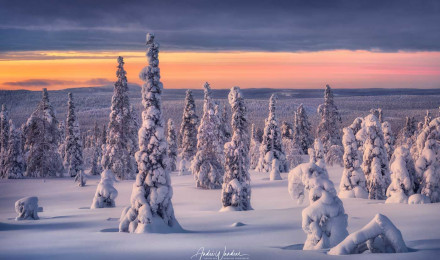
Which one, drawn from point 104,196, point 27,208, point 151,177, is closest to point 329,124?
point 104,196

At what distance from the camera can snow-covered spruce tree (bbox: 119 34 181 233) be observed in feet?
80.3

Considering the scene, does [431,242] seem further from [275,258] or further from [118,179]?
[118,179]

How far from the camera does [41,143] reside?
209ft

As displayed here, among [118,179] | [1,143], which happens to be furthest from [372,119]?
[1,143]

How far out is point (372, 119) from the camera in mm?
39938

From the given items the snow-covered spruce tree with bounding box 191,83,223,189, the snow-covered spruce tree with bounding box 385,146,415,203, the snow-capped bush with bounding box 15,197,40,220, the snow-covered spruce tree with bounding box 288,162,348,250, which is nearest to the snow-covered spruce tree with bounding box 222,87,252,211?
the snow-covered spruce tree with bounding box 385,146,415,203

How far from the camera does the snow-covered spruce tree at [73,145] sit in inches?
2650

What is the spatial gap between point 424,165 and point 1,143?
5326 centimetres

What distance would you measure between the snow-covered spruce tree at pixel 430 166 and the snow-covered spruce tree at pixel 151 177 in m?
16.8

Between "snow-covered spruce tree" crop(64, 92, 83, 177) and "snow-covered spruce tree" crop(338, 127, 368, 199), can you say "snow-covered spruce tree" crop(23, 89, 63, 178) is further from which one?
"snow-covered spruce tree" crop(338, 127, 368, 199)

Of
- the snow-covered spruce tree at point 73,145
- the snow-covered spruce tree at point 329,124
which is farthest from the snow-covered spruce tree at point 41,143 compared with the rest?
the snow-covered spruce tree at point 329,124

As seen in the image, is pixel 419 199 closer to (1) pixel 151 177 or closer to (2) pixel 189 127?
(1) pixel 151 177

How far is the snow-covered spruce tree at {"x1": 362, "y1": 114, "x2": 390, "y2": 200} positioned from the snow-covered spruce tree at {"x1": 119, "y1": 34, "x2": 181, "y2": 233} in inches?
787

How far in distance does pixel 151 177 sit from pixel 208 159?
27414 millimetres
